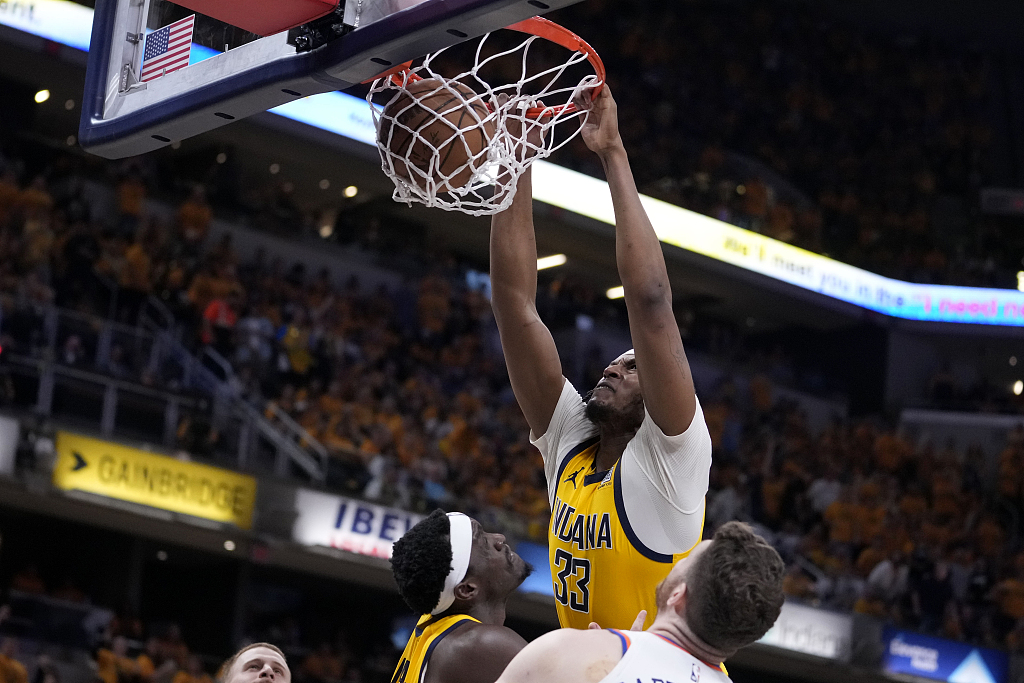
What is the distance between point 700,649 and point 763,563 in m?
0.21

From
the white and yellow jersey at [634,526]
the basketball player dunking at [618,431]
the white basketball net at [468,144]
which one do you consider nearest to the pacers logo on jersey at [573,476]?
the basketball player dunking at [618,431]

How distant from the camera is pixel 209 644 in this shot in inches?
540

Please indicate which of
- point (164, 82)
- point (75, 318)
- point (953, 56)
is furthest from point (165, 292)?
point (953, 56)

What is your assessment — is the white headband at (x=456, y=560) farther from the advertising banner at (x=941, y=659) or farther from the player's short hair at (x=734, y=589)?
the advertising banner at (x=941, y=659)

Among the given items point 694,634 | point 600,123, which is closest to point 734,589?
point 694,634

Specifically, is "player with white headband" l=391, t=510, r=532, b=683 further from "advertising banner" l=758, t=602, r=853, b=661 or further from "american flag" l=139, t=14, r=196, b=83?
"advertising banner" l=758, t=602, r=853, b=661

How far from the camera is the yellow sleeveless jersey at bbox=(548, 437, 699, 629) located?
294cm

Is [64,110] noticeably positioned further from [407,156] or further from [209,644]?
[407,156]

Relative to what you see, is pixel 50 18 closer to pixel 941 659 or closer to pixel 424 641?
pixel 424 641

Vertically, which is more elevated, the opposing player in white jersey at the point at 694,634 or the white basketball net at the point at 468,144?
the white basketball net at the point at 468,144

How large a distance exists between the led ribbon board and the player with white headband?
33.0ft

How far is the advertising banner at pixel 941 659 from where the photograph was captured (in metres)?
13.4

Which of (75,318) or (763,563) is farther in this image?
(75,318)

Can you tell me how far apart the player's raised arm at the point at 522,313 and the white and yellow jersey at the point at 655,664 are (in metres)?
1.20
